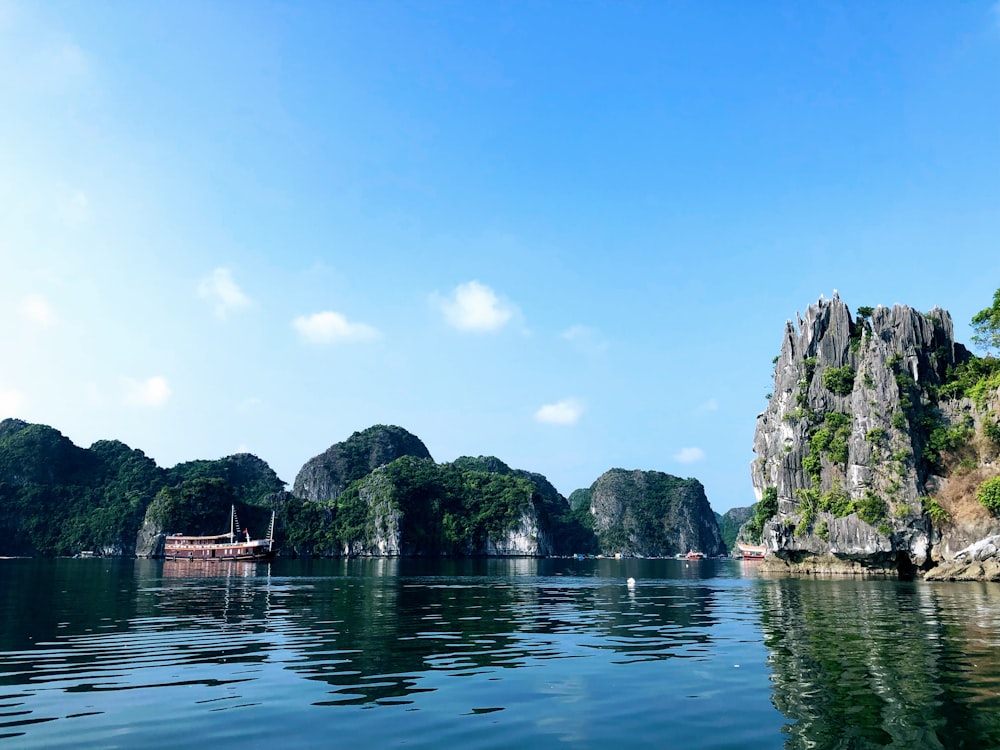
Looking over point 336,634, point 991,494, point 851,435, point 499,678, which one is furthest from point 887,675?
point 851,435

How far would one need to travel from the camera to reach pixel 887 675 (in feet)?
50.8

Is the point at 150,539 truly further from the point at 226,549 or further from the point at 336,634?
the point at 336,634

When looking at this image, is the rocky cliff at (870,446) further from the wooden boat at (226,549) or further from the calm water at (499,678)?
the wooden boat at (226,549)

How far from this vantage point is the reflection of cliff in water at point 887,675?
427 inches

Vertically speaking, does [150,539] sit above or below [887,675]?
below

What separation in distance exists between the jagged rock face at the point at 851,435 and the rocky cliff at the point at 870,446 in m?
0.12

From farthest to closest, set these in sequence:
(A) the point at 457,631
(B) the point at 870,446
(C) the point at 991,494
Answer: (B) the point at 870,446
(C) the point at 991,494
(A) the point at 457,631

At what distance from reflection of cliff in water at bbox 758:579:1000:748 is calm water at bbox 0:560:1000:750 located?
0.06m

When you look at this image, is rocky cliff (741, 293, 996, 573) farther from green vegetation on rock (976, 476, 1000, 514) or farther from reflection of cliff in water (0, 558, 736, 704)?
reflection of cliff in water (0, 558, 736, 704)

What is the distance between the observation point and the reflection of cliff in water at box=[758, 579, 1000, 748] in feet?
35.6

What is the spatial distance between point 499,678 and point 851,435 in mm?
69919

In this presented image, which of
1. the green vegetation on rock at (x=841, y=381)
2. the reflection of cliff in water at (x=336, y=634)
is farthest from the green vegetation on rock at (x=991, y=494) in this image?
the reflection of cliff in water at (x=336, y=634)

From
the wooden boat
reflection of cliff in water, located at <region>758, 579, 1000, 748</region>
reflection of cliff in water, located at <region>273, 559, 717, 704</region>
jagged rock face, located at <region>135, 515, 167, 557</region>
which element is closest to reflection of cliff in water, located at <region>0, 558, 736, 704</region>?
reflection of cliff in water, located at <region>273, 559, 717, 704</region>

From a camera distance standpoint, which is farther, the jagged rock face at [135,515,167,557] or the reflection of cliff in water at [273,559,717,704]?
the jagged rock face at [135,515,167,557]
